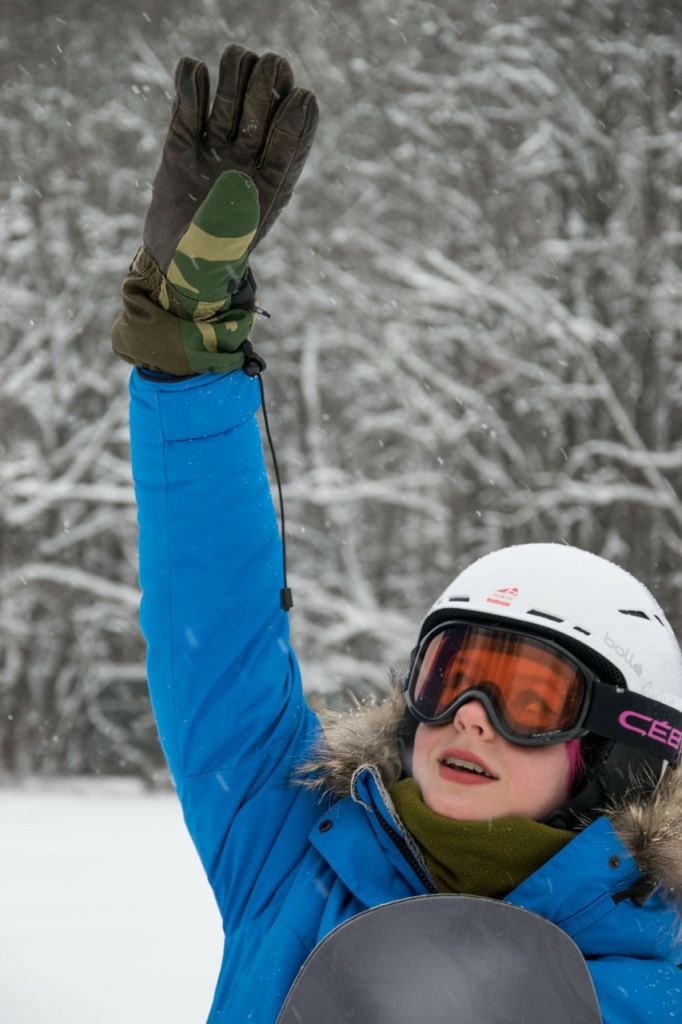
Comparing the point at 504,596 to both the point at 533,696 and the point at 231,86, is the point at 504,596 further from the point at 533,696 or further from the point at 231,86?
the point at 231,86

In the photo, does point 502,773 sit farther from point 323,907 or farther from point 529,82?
point 529,82

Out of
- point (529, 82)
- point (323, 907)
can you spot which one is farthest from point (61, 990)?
point (529, 82)

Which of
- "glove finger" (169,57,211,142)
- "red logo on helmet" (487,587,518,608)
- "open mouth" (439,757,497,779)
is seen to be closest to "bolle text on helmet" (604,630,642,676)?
"red logo on helmet" (487,587,518,608)

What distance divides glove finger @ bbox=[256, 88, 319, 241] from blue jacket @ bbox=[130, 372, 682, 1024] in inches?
10.6

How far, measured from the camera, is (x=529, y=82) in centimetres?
1138

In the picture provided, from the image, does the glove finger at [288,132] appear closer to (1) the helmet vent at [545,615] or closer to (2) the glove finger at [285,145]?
(2) the glove finger at [285,145]

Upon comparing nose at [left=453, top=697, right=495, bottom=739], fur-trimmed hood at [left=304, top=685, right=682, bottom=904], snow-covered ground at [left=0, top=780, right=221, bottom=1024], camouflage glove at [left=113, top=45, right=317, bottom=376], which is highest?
camouflage glove at [left=113, top=45, right=317, bottom=376]

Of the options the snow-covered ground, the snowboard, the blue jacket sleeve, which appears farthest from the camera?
the snow-covered ground

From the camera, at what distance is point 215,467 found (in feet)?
5.65

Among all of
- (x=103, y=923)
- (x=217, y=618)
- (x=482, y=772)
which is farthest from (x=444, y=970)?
(x=103, y=923)

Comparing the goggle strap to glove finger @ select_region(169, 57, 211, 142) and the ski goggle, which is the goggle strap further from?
glove finger @ select_region(169, 57, 211, 142)

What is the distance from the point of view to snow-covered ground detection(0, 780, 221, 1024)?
4.05 meters

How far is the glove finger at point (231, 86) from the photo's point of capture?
1590 mm

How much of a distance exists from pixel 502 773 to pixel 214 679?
17.6 inches
